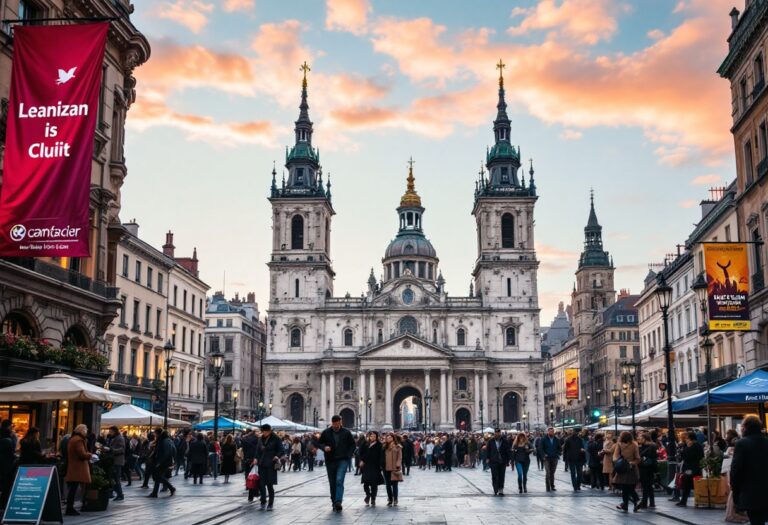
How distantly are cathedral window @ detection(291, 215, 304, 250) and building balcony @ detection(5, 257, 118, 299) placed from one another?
228 feet

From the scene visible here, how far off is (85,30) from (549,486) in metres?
Answer: 18.0

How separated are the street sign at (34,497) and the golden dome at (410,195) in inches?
4036

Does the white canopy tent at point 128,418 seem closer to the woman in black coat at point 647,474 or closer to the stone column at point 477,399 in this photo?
the woman in black coat at point 647,474

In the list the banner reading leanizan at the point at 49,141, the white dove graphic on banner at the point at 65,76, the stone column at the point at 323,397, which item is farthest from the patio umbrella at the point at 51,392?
the stone column at the point at 323,397

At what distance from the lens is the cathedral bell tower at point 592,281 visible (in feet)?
417

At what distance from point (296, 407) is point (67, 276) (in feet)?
243

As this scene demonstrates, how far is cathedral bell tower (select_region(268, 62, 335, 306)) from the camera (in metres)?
97.4

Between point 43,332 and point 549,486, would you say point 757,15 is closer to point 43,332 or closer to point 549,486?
point 549,486

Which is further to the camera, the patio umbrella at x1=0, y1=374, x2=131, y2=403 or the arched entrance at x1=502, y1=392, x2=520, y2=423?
the arched entrance at x1=502, y1=392, x2=520, y2=423

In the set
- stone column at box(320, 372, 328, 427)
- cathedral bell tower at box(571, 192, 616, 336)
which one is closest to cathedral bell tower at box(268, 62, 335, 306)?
stone column at box(320, 372, 328, 427)

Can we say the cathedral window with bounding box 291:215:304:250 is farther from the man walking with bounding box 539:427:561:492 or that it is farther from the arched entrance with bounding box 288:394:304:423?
the man walking with bounding box 539:427:561:492

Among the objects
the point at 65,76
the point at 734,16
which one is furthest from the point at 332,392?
the point at 65,76

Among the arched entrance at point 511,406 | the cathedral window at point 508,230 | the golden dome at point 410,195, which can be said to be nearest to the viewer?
the arched entrance at point 511,406

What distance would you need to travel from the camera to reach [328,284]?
101312 millimetres
